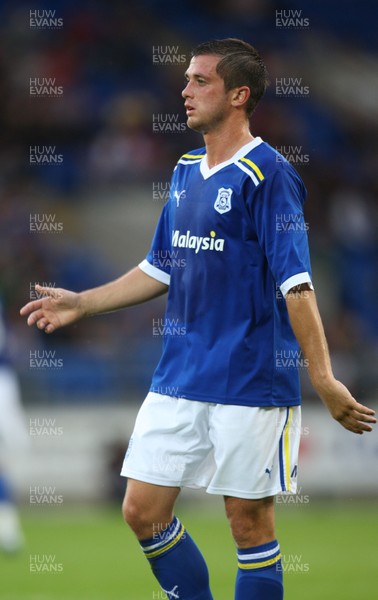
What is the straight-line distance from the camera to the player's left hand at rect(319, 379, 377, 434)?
4.00 metres

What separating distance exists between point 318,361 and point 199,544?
5.02 m

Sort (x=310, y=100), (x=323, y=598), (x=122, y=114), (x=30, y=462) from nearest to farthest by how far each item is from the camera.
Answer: (x=323, y=598)
(x=30, y=462)
(x=122, y=114)
(x=310, y=100)

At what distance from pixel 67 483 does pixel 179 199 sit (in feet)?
25.0

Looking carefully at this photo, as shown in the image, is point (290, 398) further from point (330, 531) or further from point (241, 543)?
point (330, 531)

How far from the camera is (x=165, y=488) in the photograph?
14.0 ft

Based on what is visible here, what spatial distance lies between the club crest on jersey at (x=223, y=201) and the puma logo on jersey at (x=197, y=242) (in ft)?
0.30

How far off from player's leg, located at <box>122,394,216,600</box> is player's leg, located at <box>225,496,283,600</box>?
210 millimetres

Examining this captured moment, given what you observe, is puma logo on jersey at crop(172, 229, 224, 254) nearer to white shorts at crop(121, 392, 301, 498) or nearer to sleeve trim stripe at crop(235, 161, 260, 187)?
sleeve trim stripe at crop(235, 161, 260, 187)

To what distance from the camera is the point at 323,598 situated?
630cm

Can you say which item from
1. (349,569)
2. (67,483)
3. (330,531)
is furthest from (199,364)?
(67,483)
